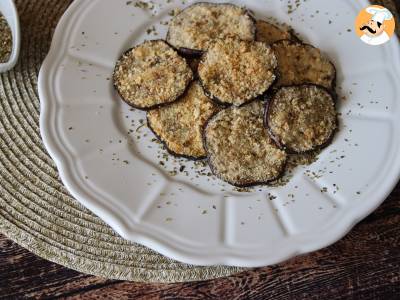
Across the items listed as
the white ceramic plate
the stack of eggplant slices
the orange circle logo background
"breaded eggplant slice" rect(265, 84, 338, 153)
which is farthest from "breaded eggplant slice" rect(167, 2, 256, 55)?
the orange circle logo background

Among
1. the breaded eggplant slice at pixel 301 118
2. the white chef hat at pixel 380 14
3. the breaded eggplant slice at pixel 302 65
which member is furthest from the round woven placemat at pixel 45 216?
the white chef hat at pixel 380 14

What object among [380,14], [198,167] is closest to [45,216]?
[198,167]

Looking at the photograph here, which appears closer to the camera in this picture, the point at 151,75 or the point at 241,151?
the point at 241,151

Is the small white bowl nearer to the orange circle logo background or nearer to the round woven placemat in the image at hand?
the round woven placemat

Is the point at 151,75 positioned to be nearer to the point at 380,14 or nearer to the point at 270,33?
the point at 270,33

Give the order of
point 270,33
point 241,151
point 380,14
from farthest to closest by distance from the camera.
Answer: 1. point 380,14
2. point 270,33
3. point 241,151

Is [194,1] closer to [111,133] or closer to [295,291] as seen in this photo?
[111,133]
